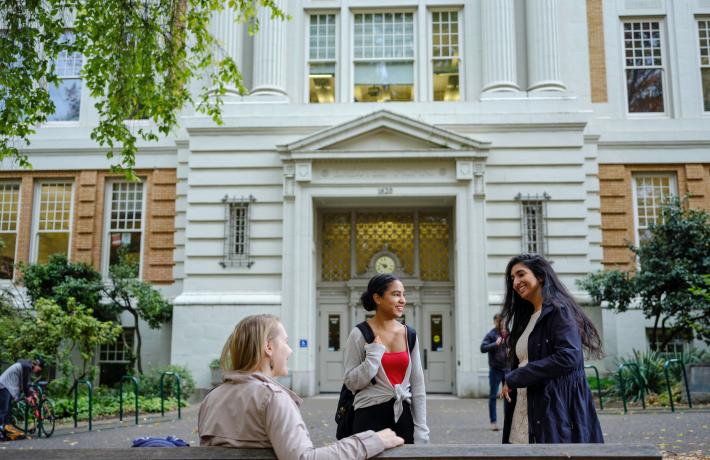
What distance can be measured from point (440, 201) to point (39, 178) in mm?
13257

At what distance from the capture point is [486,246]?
1792 cm

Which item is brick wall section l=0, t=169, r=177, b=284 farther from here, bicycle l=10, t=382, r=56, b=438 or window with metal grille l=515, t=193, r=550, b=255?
window with metal grille l=515, t=193, r=550, b=255

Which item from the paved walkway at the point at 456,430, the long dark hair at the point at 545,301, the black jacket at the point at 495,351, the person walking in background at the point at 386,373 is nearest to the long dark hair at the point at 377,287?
the person walking in background at the point at 386,373

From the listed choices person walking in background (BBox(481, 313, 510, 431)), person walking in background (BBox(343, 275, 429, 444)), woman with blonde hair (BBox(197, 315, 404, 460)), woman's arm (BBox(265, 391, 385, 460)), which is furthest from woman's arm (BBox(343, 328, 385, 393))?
person walking in background (BBox(481, 313, 510, 431))

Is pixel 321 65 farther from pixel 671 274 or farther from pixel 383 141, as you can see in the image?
pixel 671 274

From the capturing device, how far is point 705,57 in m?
20.7

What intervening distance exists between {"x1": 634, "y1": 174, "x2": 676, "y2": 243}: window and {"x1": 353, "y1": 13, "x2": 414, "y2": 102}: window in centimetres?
778

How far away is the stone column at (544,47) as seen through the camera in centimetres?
1903

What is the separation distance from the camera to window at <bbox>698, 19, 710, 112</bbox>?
20.7 meters

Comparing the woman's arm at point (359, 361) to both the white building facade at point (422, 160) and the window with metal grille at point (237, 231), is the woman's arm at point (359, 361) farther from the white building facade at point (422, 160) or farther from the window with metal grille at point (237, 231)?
the window with metal grille at point (237, 231)

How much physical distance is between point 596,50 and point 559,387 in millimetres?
18779

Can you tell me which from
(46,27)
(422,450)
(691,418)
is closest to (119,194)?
(46,27)

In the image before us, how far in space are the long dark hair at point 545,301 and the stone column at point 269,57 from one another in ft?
50.5

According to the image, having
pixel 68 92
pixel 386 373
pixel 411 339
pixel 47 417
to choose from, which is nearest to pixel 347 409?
pixel 386 373
